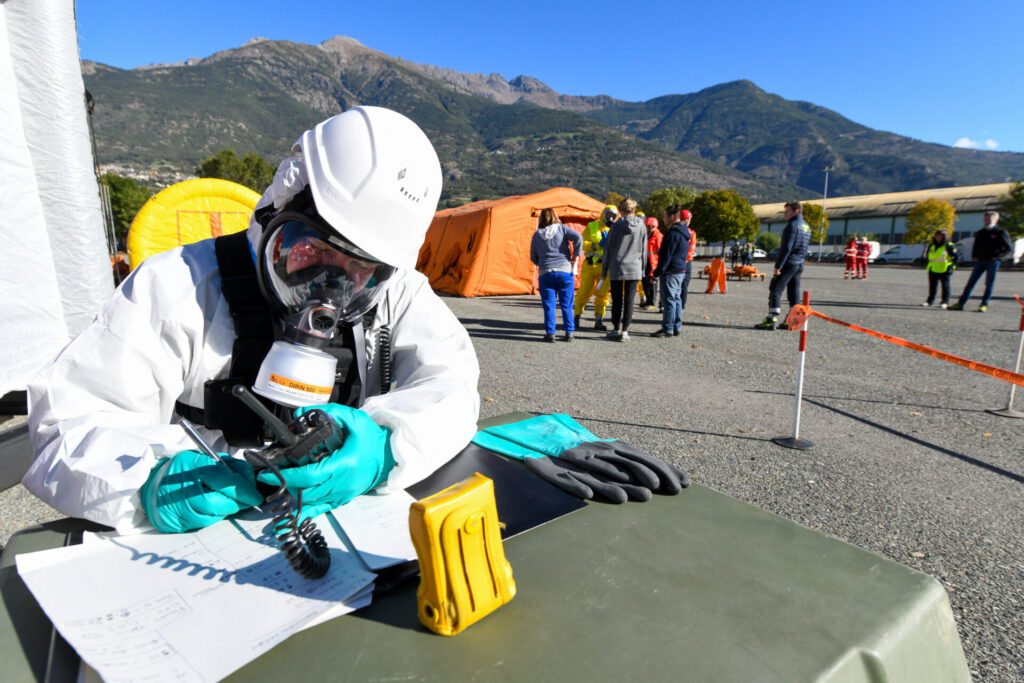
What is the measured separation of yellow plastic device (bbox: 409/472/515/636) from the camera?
81 centimetres

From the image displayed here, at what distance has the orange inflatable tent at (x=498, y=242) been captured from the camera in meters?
12.1

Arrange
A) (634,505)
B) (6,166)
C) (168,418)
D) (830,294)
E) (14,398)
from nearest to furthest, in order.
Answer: (634,505) < (168,418) < (6,166) < (14,398) < (830,294)

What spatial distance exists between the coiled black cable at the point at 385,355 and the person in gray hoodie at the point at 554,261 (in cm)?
Answer: 572

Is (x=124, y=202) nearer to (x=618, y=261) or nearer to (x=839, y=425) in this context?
(x=618, y=261)

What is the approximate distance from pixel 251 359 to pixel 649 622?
114cm

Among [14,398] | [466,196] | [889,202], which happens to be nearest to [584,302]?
[14,398]

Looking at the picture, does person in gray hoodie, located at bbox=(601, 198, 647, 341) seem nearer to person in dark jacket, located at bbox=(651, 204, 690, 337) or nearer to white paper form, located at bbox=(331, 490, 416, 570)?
person in dark jacket, located at bbox=(651, 204, 690, 337)

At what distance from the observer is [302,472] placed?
1063mm

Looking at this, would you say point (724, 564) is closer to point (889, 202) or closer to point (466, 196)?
point (466, 196)

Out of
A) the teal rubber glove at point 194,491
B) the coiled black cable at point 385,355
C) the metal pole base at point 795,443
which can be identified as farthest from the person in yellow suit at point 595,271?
the teal rubber glove at point 194,491

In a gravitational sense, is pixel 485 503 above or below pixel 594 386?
above

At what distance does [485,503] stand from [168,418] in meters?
1.02

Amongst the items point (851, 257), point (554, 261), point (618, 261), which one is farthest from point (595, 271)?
point (851, 257)

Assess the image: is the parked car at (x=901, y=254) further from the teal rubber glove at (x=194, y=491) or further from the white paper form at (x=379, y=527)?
the teal rubber glove at (x=194, y=491)
